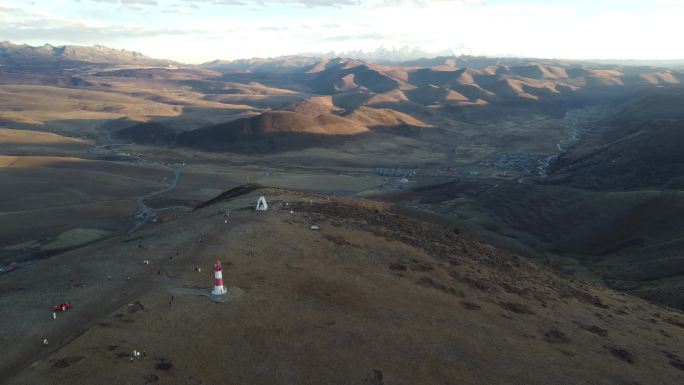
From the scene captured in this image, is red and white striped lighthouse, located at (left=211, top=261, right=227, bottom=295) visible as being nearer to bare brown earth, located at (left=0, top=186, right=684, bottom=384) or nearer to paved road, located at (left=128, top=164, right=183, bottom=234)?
bare brown earth, located at (left=0, top=186, right=684, bottom=384)

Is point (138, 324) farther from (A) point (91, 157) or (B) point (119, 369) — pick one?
(A) point (91, 157)

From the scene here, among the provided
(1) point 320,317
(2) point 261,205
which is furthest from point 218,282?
(2) point 261,205

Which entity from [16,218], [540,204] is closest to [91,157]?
[16,218]

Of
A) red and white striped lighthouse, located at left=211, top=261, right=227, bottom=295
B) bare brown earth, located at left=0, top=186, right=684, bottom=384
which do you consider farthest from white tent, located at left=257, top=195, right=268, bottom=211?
red and white striped lighthouse, located at left=211, top=261, right=227, bottom=295

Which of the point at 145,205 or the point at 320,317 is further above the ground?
the point at 320,317

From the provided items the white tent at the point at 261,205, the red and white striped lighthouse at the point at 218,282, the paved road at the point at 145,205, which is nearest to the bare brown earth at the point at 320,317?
the red and white striped lighthouse at the point at 218,282

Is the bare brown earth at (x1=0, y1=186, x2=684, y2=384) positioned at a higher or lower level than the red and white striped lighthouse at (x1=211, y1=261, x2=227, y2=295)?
lower

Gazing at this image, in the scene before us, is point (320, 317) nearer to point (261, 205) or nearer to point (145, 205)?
point (261, 205)

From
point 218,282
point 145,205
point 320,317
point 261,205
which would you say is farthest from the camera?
point 145,205

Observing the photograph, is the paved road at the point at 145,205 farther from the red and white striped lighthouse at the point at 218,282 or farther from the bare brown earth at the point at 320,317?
the red and white striped lighthouse at the point at 218,282
